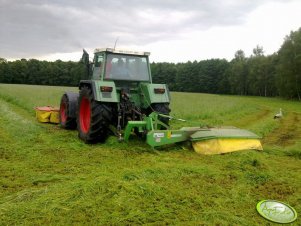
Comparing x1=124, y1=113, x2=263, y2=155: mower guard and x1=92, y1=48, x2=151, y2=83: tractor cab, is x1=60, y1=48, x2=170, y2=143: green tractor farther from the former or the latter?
x1=124, y1=113, x2=263, y2=155: mower guard

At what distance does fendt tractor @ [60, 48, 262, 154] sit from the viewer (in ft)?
22.1

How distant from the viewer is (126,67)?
8.22 m

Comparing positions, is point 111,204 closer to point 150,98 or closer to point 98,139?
point 98,139

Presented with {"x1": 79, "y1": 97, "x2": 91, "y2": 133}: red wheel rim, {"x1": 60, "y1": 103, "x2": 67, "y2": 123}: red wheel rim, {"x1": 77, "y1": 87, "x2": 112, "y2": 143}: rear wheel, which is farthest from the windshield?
{"x1": 60, "y1": 103, "x2": 67, "y2": 123}: red wheel rim

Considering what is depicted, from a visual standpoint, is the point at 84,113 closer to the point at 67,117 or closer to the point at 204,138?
the point at 67,117

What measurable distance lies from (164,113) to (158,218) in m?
4.51

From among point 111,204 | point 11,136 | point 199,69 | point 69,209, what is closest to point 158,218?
point 111,204

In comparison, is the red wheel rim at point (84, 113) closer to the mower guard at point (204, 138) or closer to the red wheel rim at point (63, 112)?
the mower guard at point (204, 138)

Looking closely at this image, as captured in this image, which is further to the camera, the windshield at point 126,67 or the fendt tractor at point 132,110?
the windshield at point 126,67

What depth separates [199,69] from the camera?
252ft

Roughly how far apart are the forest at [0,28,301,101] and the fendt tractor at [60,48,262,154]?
36.4 meters

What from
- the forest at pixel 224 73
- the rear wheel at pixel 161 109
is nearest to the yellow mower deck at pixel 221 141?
the rear wheel at pixel 161 109

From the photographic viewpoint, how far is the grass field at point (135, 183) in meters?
3.74

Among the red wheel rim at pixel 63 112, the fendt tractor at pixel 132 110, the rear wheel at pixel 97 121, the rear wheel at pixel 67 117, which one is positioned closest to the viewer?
the fendt tractor at pixel 132 110
